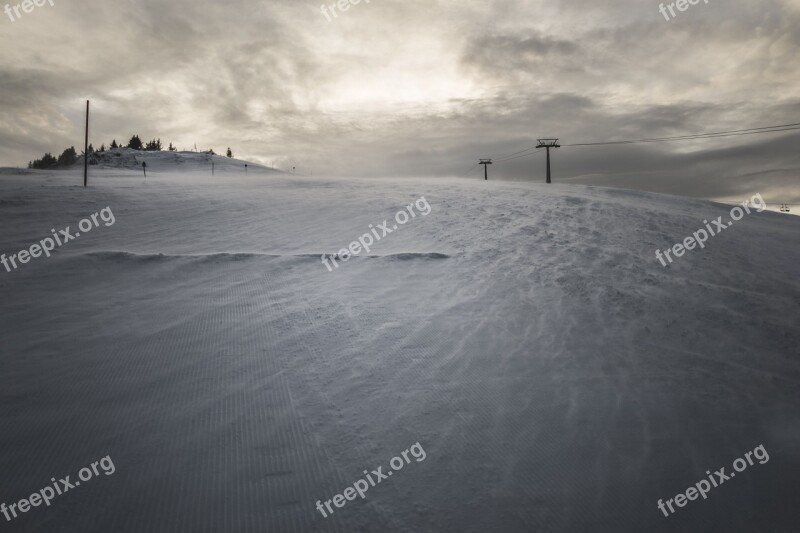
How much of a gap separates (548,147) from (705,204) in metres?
18.7

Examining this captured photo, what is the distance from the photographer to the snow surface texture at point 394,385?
12.3 ft

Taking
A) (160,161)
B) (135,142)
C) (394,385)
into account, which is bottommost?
(394,385)

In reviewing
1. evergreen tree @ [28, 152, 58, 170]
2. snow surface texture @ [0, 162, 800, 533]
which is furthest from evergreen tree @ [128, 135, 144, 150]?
snow surface texture @ [0, 162, 800, 533]

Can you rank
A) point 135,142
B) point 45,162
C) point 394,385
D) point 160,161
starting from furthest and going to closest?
point 135,142 → point 45,162 → point 160,161 → point 394,385

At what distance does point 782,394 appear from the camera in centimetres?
573

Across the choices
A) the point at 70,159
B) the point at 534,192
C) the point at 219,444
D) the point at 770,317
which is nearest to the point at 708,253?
the point at 770,317

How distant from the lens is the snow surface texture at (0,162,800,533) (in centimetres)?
376

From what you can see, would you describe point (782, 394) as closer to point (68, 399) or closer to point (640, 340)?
point (640, 340)

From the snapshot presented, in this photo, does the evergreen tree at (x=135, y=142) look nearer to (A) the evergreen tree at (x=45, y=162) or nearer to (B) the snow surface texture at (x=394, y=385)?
(A) the evergreen tree at (x=45, y=162)

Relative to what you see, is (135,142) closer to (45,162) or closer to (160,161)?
(45,162)

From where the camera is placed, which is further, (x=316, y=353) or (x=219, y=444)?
(x=316, y=353)

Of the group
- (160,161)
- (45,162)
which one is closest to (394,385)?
(160,161)

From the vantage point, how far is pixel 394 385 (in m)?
5.22

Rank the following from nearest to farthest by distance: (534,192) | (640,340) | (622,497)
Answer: (622,497), (640,340), (534,192)
